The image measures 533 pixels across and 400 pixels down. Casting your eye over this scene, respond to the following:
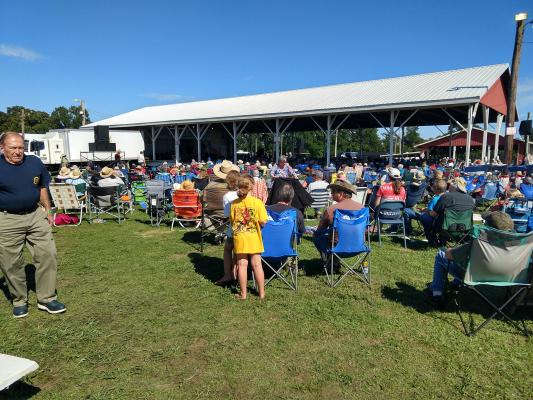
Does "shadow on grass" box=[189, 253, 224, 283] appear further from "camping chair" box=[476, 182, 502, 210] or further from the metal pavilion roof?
the metal pavilion roof

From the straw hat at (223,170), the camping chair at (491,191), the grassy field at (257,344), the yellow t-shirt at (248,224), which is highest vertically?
the straw hat at (223,170)

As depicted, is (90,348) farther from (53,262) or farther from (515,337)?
(515,337)

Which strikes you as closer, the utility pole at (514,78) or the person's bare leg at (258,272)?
the person's bare leg at (258,272)

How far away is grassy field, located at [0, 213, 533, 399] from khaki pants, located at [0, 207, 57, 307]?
26 centimetres

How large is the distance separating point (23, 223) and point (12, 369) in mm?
1701

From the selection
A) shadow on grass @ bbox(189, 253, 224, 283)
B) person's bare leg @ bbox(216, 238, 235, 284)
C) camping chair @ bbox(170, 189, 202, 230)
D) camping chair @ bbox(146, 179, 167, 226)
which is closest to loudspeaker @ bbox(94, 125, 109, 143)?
camping chair @ bbox(146, 179, 167, 226)

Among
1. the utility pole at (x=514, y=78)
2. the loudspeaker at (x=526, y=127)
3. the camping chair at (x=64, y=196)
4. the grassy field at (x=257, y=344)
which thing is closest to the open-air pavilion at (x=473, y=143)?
the utility pole at (x=514, y=78)

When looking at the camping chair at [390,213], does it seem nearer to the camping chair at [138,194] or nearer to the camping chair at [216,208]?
the camping chair at [216,208]

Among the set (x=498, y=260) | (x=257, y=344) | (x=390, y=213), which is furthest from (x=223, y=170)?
(x=498, y=260)

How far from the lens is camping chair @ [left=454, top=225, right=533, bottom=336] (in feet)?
10.6

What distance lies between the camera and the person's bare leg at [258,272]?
13.2ft

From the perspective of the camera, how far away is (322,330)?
3475 mm

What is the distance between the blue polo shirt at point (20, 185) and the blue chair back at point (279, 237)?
7.26ft

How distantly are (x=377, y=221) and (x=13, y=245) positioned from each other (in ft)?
16.3
